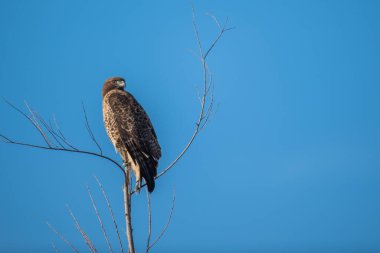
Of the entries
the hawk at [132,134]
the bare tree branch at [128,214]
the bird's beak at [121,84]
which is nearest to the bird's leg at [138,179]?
the hawk at [132,134]

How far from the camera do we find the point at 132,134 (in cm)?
526

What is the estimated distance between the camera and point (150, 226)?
11.7 feet

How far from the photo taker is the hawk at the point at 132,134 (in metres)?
4.95

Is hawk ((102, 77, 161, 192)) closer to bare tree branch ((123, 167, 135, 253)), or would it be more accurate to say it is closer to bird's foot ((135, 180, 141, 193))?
bird's foot ((135, 180, 141, 193))

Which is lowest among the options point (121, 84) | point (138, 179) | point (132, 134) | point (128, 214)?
point (128, 214)

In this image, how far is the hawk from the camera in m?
4.95

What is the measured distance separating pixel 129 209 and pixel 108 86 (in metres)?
3.08

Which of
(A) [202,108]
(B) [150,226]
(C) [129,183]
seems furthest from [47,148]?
(A) [202,108]

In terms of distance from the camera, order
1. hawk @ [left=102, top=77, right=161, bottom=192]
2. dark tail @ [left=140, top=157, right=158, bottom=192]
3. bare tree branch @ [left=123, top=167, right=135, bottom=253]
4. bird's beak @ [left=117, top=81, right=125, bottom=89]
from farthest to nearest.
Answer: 1. bird's beak @ [left=117, top=81, right=125, bottom=89]
2. hawk @ [left=102, top=77, right=161, bottom=192]
3. dark tail @ [left=140, top=157, right=158, bottom=192]
4. bare tree branch @ [left=123, top=167, right=135, bottom=253]

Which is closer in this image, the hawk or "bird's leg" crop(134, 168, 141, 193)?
"bird's leg" crop(134, 168, 141, 193)

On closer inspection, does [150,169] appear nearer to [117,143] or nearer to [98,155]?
[117,143]

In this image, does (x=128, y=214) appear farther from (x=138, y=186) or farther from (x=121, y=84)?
(x=121, y=84)

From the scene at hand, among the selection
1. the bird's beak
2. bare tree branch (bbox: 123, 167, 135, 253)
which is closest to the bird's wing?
the bird's beak

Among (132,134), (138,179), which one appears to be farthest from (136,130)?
(138,179)
